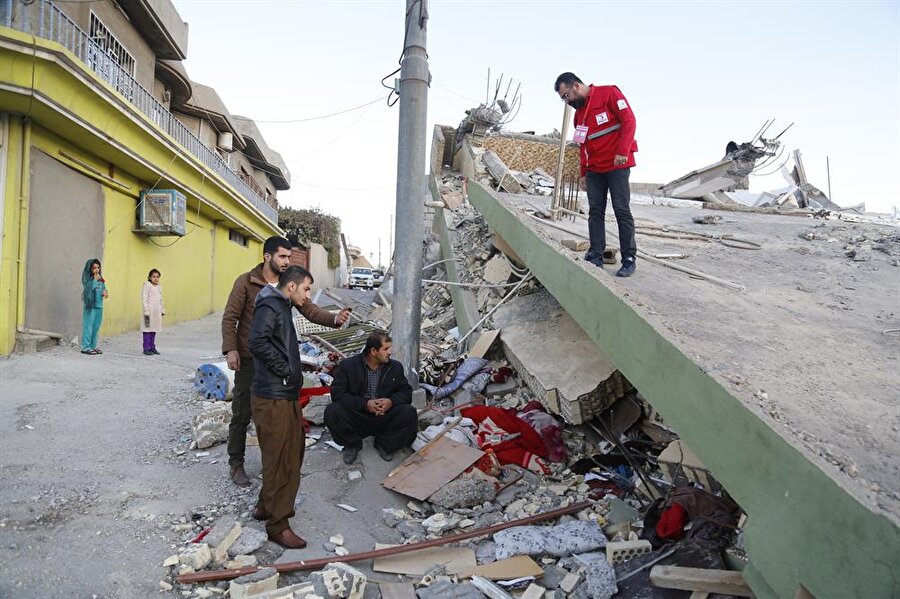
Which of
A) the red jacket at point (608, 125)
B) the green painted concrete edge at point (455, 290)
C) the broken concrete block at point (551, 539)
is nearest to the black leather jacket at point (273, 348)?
the broken concrete block at point (551, 539)

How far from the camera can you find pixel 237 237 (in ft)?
69.6

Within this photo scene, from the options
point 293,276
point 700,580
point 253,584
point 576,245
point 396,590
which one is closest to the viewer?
point 700,580

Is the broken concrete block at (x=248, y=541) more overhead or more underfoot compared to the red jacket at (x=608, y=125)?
more underfoot

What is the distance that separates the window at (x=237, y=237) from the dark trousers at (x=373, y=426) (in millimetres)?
17183

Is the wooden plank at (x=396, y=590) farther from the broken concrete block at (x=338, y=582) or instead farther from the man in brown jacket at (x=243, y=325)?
the man in brown jacket at (x=243, y=325)

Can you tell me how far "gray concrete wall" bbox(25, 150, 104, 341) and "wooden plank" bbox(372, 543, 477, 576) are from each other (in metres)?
7.36

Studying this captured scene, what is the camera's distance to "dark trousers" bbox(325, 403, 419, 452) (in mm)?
4273

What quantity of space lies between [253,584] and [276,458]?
670mm

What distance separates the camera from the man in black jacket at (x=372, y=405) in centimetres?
428

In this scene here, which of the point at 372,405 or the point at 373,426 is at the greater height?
the point at 372,405

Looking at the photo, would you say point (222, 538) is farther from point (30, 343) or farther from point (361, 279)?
point (361, 279)

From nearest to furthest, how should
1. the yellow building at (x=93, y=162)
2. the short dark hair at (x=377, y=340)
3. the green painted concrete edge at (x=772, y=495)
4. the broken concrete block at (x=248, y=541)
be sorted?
the green painted concrete edge at (x=772, y=495)
the broken concrete block at (x=248, y=541)
the short dark hair at (x=377, y=340)
the yellow building at (x=93, y=162)

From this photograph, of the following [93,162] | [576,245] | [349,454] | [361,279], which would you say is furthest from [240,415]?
[361,279]

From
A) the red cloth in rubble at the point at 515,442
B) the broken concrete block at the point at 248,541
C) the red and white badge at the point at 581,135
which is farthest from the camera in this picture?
the red cloth in rubble at the point at 515,442
